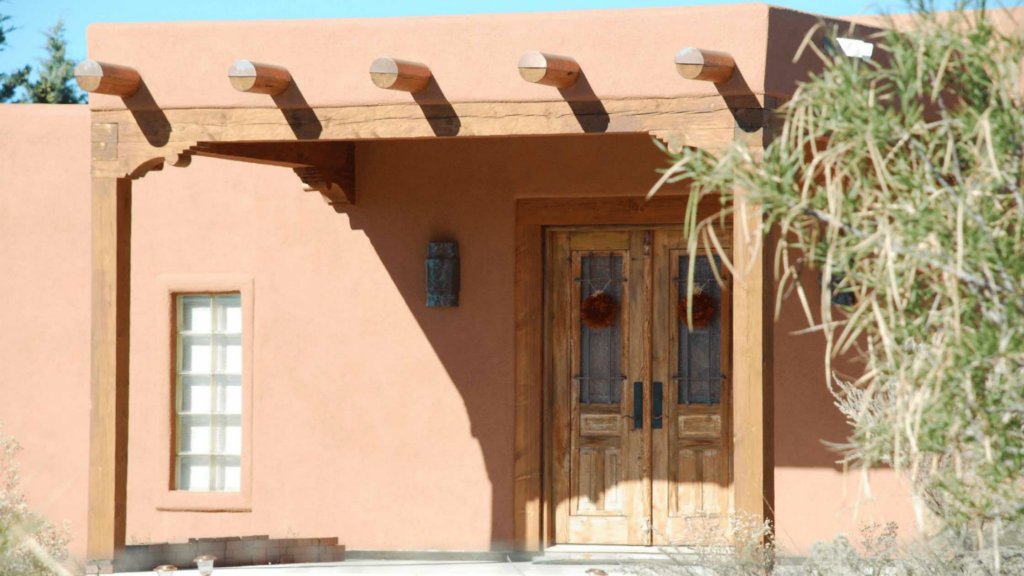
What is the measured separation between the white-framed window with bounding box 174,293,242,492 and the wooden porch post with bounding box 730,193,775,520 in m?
4.08

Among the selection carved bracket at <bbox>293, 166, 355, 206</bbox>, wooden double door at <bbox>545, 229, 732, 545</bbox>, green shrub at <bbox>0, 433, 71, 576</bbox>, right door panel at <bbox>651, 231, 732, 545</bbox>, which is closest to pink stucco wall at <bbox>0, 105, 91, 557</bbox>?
green shrub at <bbox>0, 433, 71, 576</bbox>

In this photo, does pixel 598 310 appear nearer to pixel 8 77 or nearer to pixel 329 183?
pixel 329 183

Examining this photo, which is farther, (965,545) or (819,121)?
(965,545)

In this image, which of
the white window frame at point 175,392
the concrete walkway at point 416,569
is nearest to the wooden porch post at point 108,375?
the concrete walkway at point 416,569

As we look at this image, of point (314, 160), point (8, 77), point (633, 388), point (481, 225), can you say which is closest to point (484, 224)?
point (481, 225)

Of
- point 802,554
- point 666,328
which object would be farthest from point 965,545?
point 666,328

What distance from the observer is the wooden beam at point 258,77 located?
681cm

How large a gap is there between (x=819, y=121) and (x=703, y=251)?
17.2 ft

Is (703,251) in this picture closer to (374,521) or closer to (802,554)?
(802,554)

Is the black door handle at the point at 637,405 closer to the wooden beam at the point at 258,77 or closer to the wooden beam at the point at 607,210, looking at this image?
the wooden beam at the point at 607,210

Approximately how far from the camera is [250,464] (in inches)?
364

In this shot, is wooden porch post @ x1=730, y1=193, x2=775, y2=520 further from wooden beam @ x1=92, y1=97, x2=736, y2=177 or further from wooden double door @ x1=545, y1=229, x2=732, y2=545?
wooden double door @ x1=545, y1=229, x2=732, y2=545

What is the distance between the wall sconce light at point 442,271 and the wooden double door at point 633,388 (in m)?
0.63

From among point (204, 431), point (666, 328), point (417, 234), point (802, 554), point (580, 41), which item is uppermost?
point (580, 41)
